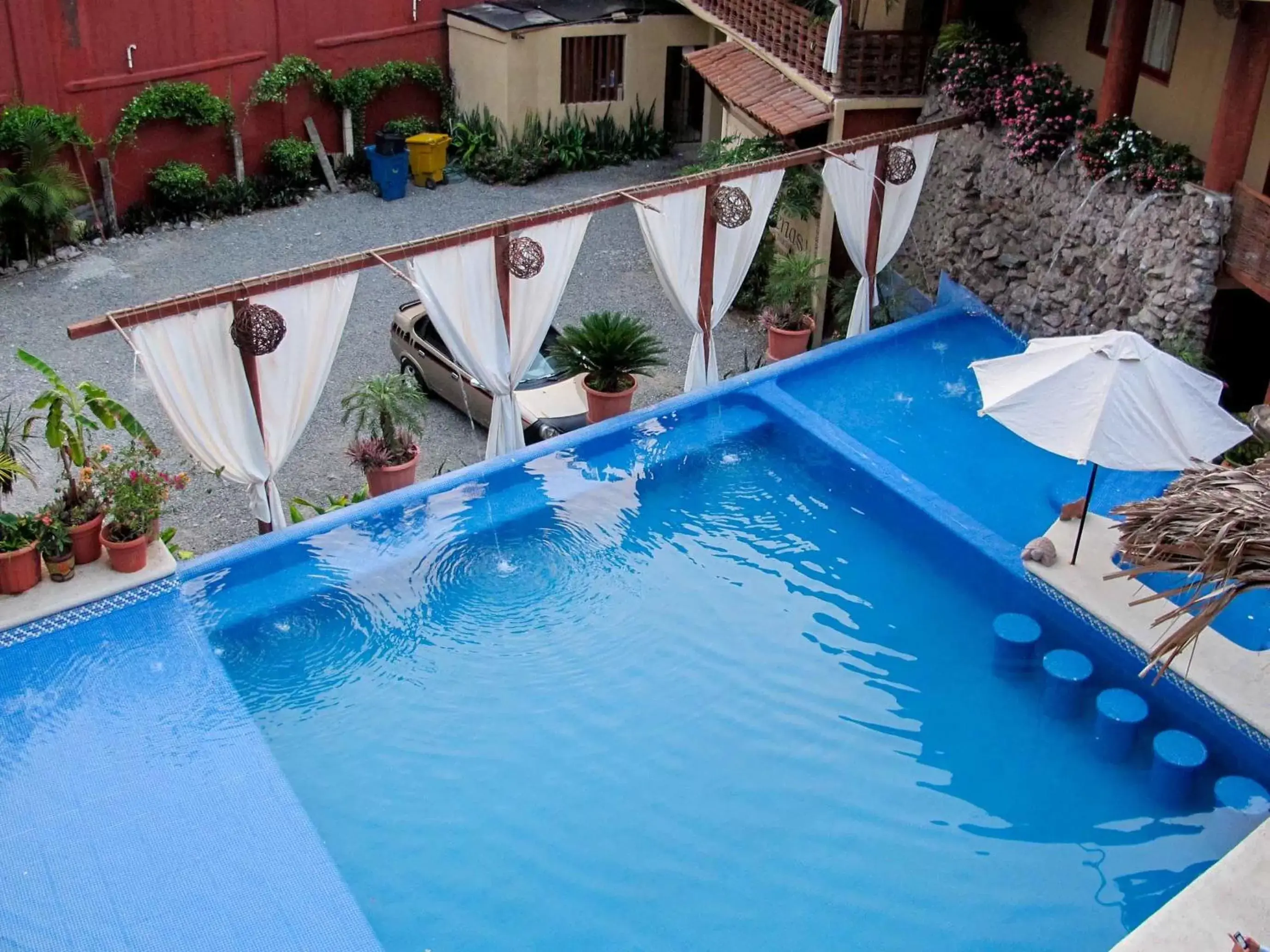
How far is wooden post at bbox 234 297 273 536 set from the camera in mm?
10547

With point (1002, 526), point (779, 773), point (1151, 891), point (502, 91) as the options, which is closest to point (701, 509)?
point (1002, 526)

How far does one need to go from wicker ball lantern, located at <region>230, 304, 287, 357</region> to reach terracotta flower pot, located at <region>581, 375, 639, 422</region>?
12.4ft

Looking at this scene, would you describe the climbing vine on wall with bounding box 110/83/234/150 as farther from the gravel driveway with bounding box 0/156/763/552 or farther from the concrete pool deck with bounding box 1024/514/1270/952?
the concrete pool deck with bounding box 1024/514/1270/952

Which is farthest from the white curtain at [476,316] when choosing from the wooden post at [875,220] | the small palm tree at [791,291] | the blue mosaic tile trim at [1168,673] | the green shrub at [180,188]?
the green shrub at [180,188]

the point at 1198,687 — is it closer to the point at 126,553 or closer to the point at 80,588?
the point at 126,553

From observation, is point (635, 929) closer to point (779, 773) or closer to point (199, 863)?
point (779, 773)

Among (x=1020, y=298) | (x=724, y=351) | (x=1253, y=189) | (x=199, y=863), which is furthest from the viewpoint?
(x=724, y=351)

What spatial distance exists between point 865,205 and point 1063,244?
2160 mm

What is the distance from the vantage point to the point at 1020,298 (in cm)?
1496

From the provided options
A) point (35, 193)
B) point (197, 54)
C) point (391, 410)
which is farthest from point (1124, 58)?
point (35, 193)

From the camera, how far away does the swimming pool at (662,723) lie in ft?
27.7

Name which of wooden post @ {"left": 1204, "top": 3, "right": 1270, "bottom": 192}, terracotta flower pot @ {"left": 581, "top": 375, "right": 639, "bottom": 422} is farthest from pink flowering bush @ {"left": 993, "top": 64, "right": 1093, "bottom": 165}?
terracotta flower pot @ {"left": 581, "top": 375, "right": 639, "bottom": 422}

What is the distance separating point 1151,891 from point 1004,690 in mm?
2054

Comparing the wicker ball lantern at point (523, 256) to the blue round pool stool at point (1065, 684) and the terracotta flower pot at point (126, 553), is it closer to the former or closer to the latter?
the terracotta flower pot at point (126, 553)
